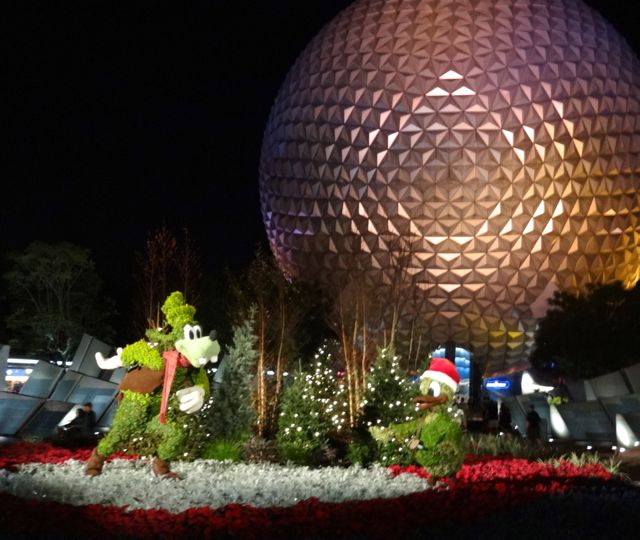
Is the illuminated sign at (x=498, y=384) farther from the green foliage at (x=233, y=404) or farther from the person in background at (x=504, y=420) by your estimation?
the green foliage at (x=233, y=404)

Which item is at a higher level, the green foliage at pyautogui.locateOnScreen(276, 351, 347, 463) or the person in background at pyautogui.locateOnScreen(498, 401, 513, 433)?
the person in background at pyautogui.locateOnScreen(498, 401, 513, 433)

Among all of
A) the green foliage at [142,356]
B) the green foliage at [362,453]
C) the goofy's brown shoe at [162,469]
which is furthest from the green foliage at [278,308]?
the goofy's brown shoe at [162,469]

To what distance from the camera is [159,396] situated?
12.6 m

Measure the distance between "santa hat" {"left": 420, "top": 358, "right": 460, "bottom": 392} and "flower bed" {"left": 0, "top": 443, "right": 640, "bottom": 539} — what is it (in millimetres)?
1209

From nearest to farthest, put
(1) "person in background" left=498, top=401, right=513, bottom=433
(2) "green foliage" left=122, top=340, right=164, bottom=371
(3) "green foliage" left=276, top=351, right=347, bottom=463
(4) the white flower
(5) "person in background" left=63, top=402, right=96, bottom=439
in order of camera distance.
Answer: (4) the white flower, (2) "green foliage" left=122, top=340, right=164, bottom=371, (3) "green foliage" left=276, top=351, right=347, bottom=463, (5) "person in background" left=63, top=402, right=96, bottom=439, (1) "person in background" left=498, top=401, right=513, bottom=433

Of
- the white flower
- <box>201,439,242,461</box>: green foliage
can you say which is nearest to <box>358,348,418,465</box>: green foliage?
<box>201,439,242,461</box>: green foliage

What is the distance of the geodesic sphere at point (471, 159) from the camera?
38.5m

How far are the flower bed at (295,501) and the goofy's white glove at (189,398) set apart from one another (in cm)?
84

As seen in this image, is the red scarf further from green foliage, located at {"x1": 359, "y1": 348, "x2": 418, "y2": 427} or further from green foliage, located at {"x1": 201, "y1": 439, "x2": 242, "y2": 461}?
green foliage, located at {"x1": 359, "y1": 348, "x2": 418, "y2": 427}

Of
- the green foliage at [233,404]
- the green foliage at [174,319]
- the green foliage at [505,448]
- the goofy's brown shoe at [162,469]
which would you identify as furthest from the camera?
the green foliage at [233,404]

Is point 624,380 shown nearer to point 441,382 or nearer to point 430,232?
point 441,382

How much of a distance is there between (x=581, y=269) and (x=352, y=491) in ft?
100

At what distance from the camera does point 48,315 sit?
1563 inches

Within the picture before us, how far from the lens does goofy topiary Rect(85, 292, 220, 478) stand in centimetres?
1226
